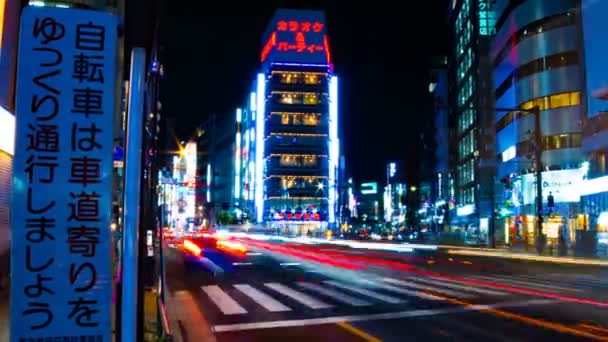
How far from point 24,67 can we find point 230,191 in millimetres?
157913

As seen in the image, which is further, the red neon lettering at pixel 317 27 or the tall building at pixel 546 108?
the red neon lettering at pixel 317 27

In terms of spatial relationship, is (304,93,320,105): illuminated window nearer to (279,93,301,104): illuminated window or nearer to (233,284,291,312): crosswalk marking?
(279,93,301,104): illuminated window

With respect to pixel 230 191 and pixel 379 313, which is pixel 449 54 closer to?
pixel 230 191

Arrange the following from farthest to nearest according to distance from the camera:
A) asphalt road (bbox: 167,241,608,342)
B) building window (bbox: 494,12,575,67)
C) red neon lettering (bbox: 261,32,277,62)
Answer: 1. red neon lettering (bbox: 261,32,277,62)
2. building window (bbox: 494,12,575,67)
3. asphalt road (bbox: 167,241,608,342)

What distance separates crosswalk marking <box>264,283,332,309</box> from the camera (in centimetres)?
1558

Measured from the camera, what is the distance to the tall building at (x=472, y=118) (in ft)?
246

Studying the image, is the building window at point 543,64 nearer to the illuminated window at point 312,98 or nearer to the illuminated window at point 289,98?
the illuminated window at point 312,98

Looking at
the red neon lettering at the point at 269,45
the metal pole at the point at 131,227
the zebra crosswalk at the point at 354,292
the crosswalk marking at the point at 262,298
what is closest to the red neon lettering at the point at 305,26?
the red neon lettering at the point at 269,45

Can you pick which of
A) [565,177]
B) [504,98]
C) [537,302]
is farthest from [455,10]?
[537,302]

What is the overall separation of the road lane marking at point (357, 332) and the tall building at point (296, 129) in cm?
11107

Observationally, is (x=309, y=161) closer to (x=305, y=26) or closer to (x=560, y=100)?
(x=305, y=26)

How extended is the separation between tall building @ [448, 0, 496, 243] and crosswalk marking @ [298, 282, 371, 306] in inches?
1996

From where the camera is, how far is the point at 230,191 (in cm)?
16125

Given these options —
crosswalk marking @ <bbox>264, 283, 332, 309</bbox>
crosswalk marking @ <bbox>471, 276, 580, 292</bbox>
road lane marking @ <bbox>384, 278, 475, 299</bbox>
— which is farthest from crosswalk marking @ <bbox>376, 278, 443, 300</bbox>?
crosswalk marking @ <bbox>471, 276, 580, 292</bbox>
